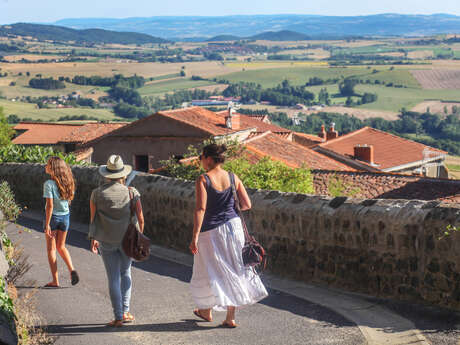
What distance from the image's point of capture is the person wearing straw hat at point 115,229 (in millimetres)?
7059

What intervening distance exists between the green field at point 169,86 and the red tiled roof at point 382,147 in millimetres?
121322

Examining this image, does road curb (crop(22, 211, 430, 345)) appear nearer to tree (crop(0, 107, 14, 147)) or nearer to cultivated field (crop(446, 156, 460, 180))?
tree (crop(0, 107, 14, 147))

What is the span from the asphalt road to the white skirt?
31 centimetres

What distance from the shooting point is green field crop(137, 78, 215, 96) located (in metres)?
177

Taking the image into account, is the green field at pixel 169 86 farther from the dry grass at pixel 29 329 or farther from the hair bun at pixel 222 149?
the dry grass at pixel 29 329

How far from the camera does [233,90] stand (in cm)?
17575

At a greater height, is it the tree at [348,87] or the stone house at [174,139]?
the stone house at [174,139]

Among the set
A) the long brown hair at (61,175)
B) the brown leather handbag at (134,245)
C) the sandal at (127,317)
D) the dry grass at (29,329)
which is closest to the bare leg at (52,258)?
the long brown hair at (61,175)

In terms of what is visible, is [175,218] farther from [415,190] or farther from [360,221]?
[415,190]

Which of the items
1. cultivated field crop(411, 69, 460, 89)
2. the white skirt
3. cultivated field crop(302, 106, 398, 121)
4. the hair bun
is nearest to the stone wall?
the white skirt

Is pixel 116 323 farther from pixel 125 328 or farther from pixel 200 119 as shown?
pixel 200 119

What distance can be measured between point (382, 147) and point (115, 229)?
48.0 metres

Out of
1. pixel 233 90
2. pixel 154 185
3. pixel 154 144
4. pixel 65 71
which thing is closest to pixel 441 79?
pixel 233 90

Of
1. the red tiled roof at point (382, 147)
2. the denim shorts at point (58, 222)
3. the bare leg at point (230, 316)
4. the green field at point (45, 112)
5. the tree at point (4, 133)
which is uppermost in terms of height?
the denim shorts at point (58, 222)
